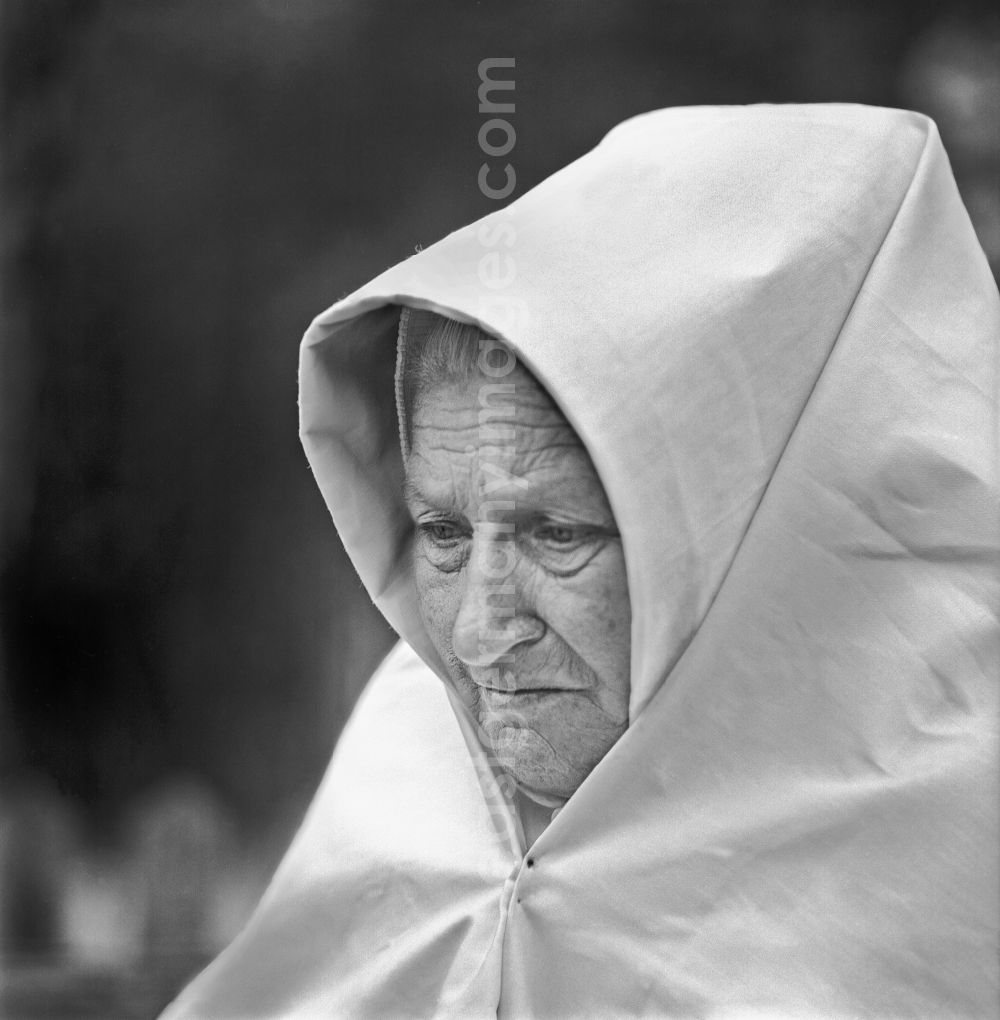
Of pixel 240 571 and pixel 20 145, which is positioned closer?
pixel 20 145

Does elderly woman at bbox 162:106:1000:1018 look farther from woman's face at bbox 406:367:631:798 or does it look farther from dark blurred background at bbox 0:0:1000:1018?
dark blurred background at bbox 0:0:1000:1018

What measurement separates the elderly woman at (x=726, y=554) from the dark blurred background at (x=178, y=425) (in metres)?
1.56

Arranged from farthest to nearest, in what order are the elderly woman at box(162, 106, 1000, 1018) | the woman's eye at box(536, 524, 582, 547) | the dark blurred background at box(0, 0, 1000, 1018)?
1. the dark blurred background at box(0, 0, 1000, 1018)
2. the woman's eye at box(536, 524, 582, 547)
3. the elderly woman at box(162, 106, 1000, 1018)

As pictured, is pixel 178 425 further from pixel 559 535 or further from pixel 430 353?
pixel 559 535

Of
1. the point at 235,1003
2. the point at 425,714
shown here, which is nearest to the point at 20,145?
the point at 425,714

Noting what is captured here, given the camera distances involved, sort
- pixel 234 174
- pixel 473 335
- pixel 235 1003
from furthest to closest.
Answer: pixel 234 174 → pixel 235 1003 → pixel 473 335

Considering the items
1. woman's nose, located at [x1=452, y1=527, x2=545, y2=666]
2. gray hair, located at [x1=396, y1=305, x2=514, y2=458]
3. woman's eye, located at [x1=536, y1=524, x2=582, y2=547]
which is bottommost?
woman's nose, located at [x1=452, y1=527, x2=545, y2=666]

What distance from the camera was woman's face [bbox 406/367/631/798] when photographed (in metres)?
1.88

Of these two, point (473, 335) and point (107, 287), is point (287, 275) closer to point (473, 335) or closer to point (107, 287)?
point (107, 287)

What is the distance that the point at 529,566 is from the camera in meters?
1.91

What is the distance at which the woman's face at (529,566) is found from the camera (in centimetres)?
188

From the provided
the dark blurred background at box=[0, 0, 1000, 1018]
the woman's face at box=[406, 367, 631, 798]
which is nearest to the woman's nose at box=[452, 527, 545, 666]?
the woman's face at box=[406, 367, 631, 798]

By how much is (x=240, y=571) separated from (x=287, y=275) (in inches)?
32.9

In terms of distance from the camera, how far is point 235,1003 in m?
2.39
